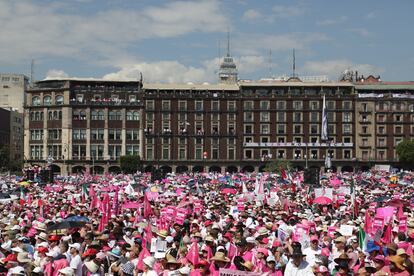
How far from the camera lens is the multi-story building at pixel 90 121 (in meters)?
108

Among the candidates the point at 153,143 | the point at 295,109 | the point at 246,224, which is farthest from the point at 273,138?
the point at 246,224

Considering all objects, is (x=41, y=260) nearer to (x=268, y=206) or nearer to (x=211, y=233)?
(x=211, y=233)

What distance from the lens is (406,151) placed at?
102938 millimetres

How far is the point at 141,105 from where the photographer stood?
109 m

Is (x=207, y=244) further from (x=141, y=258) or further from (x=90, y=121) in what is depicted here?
(x=90, y=121)

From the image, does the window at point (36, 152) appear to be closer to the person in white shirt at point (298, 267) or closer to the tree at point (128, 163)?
the tree at point (128, 163)

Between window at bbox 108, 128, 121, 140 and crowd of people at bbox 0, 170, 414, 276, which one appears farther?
window at bbox 108, 128, 121, 140

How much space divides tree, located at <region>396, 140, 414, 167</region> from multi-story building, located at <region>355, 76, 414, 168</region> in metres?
4.95

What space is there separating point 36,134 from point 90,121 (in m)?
9.14

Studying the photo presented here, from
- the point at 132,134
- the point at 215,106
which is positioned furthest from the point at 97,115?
the point at 215,106

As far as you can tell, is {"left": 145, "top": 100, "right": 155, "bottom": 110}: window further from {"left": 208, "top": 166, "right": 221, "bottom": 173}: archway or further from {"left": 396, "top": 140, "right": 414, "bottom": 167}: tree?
{"left": 396, "top": 140, "right": 414, "bottom": 167}: tree

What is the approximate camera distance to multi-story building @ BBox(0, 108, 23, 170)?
131 meters

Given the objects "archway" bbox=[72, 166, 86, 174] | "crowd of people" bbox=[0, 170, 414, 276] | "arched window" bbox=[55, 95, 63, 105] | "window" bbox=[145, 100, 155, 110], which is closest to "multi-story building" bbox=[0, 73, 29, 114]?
"arched window" bbox=[55, 95, 63, 105]

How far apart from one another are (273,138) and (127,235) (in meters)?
92.5
